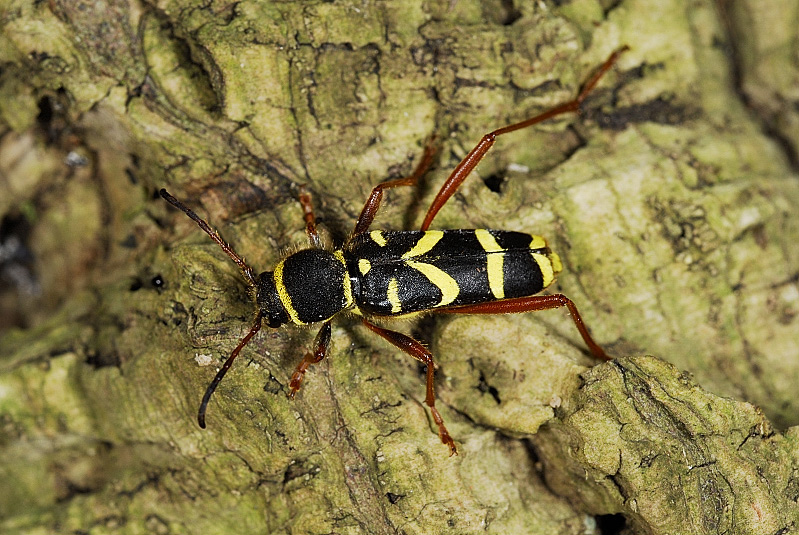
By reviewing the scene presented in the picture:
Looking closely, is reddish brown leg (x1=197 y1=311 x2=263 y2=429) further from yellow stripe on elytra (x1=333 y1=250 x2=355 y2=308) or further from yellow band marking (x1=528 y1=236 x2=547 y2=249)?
yellow band marking (x1=528 y1=236 x2=547 y2=249)

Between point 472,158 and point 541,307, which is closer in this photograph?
point 541,307

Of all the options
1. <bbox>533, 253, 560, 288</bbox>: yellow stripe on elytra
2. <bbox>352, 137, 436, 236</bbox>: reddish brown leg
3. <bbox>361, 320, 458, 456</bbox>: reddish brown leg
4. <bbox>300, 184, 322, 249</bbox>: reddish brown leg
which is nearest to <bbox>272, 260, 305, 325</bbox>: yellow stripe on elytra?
<bbox>300, 184, 322, 249</bbox>: reddish brown leg

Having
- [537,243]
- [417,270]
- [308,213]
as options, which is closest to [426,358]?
[417,270]

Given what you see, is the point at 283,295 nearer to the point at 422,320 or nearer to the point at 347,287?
the point at 347,287

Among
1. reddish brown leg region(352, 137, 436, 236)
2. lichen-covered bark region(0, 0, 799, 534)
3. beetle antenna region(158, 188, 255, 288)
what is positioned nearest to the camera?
lichen-covered bark region(0, 0, 799, 534)

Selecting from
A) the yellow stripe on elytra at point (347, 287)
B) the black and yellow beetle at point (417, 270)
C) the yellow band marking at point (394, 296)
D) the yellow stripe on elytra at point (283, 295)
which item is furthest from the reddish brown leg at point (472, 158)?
the yellow stripe on elytra at point (283, 295)

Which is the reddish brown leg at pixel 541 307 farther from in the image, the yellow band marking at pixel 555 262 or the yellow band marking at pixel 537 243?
the yellow band marking at pixel 537 243

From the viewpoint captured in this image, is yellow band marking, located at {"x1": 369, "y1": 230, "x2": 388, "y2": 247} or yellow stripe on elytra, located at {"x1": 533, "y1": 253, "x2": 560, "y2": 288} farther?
yellow band marking, located at {"x1": 369, "y1": 230, "x2": 388, "y2": 247}
